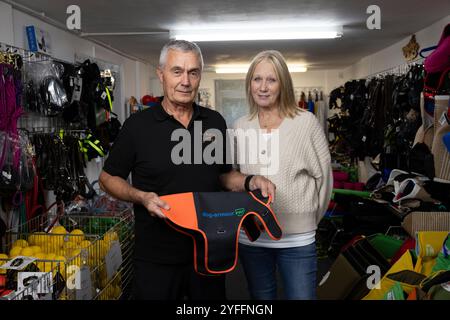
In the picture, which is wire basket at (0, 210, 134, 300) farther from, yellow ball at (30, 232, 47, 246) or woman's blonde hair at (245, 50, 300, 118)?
woman's blonde hair at (245, 50, 300, 118)

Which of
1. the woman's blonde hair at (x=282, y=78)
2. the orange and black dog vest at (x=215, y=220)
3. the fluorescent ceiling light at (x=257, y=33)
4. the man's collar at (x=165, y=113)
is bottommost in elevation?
the orange and black dog vest at (x=215, y=220)

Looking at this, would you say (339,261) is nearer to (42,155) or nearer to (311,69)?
(42,155)

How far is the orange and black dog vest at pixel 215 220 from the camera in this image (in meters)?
1.60

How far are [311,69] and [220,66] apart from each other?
267 cm

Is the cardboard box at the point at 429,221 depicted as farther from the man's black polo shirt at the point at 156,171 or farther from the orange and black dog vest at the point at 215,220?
the man's black polo shirt at the point at 156,171

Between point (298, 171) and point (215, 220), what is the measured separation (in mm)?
477

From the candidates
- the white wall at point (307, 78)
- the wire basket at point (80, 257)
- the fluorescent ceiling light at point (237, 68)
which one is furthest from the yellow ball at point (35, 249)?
the white wall at point (307, 78)

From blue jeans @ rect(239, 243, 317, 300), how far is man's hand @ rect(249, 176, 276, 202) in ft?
1.04

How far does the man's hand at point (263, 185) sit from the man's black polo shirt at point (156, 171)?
0.19 m

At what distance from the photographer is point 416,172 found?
376 cm

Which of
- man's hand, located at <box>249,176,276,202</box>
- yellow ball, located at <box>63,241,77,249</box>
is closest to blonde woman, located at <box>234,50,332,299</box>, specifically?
man's hand, located at <box>249,176,276,202</box>
